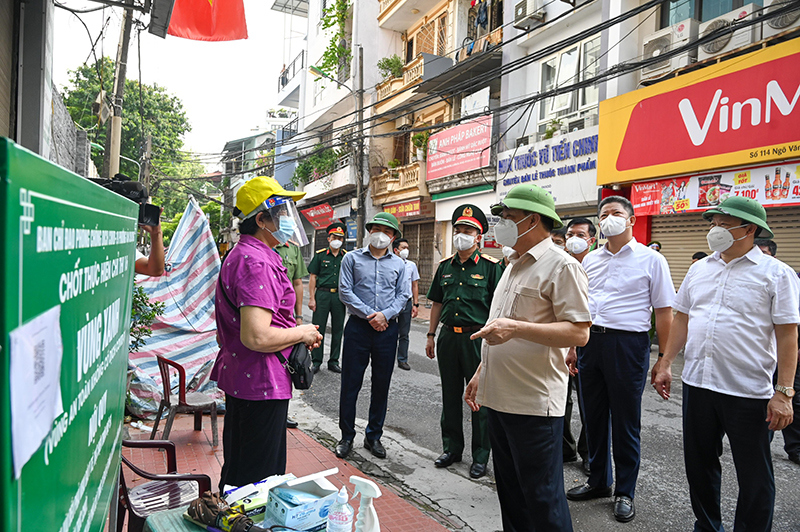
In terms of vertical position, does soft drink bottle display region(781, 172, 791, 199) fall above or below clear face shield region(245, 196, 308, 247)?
above

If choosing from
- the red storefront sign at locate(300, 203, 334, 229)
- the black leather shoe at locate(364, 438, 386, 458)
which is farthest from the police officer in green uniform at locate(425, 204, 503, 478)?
the red storefront sign at locate(300, 203, 334, 229)

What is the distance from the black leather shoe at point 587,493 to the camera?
13.1 ft

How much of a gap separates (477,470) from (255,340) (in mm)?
2569

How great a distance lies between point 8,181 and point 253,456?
2.38 metres

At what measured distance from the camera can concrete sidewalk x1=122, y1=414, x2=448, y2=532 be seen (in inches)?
142

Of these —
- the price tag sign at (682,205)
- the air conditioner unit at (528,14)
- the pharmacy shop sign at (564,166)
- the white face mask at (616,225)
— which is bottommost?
the white face mask at (616,225)

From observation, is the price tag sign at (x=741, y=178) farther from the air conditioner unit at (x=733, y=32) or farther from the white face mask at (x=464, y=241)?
the white face mask at (x=464, y=241)

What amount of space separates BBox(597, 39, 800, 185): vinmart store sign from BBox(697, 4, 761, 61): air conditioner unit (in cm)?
52

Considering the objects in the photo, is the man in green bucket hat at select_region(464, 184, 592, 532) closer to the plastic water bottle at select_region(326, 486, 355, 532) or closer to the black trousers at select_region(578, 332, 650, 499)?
the plastic water bottle at select_region(326, 486, 355, 532)

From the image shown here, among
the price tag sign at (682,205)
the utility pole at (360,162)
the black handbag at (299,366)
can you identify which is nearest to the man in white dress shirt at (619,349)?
the black handbag at (299,366)

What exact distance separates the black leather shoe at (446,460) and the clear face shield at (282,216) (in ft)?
8.18

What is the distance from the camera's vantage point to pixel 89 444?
114 cm

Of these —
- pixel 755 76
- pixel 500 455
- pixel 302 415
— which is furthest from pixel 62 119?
pixel 755 76

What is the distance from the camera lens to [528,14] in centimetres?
1516
